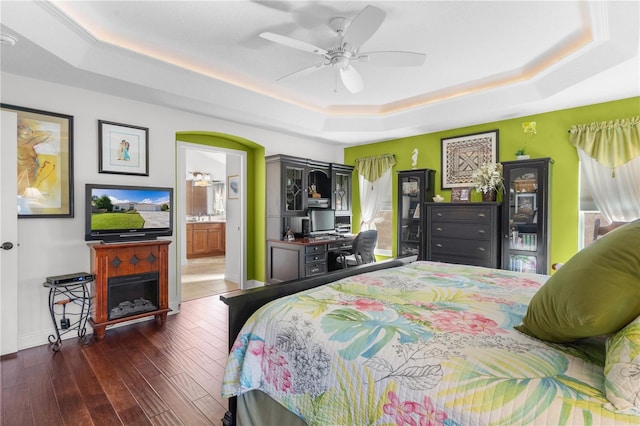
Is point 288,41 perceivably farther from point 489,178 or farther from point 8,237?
point 489,178

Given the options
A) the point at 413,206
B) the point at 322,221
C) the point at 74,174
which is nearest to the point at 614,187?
the point at 413,206

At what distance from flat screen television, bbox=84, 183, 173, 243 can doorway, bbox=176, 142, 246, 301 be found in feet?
2.27

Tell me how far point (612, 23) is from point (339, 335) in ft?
9.68

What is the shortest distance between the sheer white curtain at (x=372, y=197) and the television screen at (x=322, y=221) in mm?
664

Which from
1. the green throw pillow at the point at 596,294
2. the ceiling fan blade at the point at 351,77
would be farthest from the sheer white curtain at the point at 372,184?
the green throw pillow at the point at 596,294

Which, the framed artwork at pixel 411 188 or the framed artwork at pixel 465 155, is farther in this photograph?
the framed artwork at pixel 411 188

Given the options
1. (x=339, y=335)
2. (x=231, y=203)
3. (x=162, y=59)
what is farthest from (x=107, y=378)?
(x=231, y=203)

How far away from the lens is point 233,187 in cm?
544

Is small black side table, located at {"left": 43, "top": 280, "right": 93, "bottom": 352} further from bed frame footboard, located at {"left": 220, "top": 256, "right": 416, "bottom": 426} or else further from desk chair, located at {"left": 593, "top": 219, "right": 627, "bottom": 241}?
desk chair, located at {"left": 593, "top": 219, "right": 627, "bottom": 241}

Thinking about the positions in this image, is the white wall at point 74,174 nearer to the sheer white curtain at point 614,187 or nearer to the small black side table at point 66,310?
the small black side table at point 66,310

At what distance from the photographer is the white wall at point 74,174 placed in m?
2.95

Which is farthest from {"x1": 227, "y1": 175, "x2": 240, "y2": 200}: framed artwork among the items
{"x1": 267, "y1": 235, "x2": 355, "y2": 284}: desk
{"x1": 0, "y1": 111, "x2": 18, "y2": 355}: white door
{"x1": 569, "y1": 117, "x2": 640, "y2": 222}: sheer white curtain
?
{"x1": 569, "y1": 117, "x2": 640, "y2": 222}: sheer white curtain

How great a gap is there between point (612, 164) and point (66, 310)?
5894mm

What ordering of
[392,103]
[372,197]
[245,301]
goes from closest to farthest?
[245,301] → [392,103] → [372,197]
